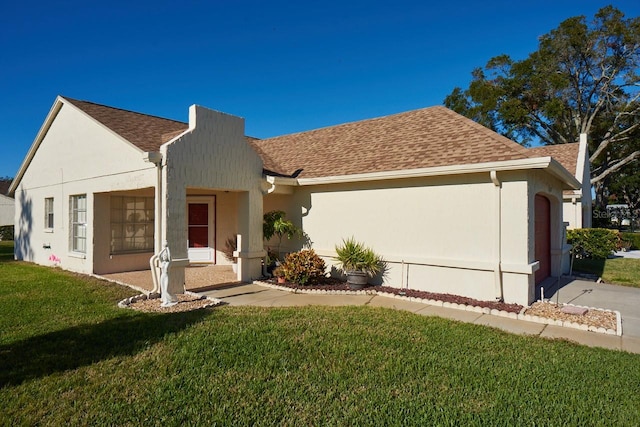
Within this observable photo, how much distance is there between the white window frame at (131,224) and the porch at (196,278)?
2.85 feet

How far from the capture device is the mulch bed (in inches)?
307

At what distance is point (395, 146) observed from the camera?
36.2 ft

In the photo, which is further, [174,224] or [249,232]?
[249,232]

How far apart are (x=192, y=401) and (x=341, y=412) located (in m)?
1.58

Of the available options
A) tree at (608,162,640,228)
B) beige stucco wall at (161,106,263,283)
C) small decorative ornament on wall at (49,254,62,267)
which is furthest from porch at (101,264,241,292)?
tree at (608,162,640,228)

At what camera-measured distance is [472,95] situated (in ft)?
115

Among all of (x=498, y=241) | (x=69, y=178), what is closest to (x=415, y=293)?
(x=498, y=241)

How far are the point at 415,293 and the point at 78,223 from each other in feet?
36.7

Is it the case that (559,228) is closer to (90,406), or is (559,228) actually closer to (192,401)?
(192,401)

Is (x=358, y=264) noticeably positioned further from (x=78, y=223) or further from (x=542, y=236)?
(x=78, y=223)

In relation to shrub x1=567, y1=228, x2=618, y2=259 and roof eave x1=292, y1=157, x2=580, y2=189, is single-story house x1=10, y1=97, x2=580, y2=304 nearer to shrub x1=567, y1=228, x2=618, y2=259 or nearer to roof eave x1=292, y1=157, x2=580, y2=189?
roof eave x1=292, y1=157, x2=580, y2=189

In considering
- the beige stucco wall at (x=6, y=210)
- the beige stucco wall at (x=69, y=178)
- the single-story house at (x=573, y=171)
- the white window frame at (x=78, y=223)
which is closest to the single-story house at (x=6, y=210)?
the beige stucco wall at (x=6, y=210)

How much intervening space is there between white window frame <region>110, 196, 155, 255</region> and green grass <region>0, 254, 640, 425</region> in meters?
5.29

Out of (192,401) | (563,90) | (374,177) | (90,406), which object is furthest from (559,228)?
(563,90)
